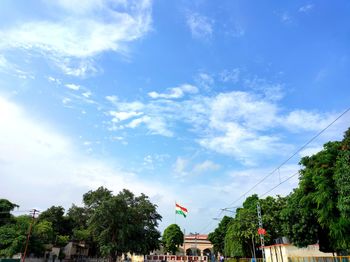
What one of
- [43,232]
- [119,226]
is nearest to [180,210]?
[119,226]

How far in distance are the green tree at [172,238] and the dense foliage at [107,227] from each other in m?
39.0

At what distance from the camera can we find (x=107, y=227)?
51.2 meters

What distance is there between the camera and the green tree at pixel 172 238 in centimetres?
9712

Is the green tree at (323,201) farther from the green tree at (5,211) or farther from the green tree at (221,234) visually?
the green tree at (221,234)

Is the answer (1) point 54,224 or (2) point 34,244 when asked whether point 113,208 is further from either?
(1) point 54,224

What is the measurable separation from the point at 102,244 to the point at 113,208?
649 cm

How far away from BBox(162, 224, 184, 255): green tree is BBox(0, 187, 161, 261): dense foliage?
3900 centimetres

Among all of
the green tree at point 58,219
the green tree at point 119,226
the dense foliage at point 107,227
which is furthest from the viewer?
the green tree at point 58,219

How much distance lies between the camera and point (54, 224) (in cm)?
6544

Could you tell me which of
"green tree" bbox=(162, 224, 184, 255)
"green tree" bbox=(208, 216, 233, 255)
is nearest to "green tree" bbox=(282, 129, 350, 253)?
"green tree" bbox=(208, 216, 233, 255)

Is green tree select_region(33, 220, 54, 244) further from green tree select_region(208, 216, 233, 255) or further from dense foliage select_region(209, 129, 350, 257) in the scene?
green tree select_region(208, 216, 233, 255)

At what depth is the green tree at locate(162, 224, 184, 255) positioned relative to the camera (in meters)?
97.1

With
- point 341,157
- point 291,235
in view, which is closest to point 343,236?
point 341,157

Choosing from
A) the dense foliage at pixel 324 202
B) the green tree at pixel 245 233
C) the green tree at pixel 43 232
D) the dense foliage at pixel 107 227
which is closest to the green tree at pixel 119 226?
the dense foliage at pixel 107 227
